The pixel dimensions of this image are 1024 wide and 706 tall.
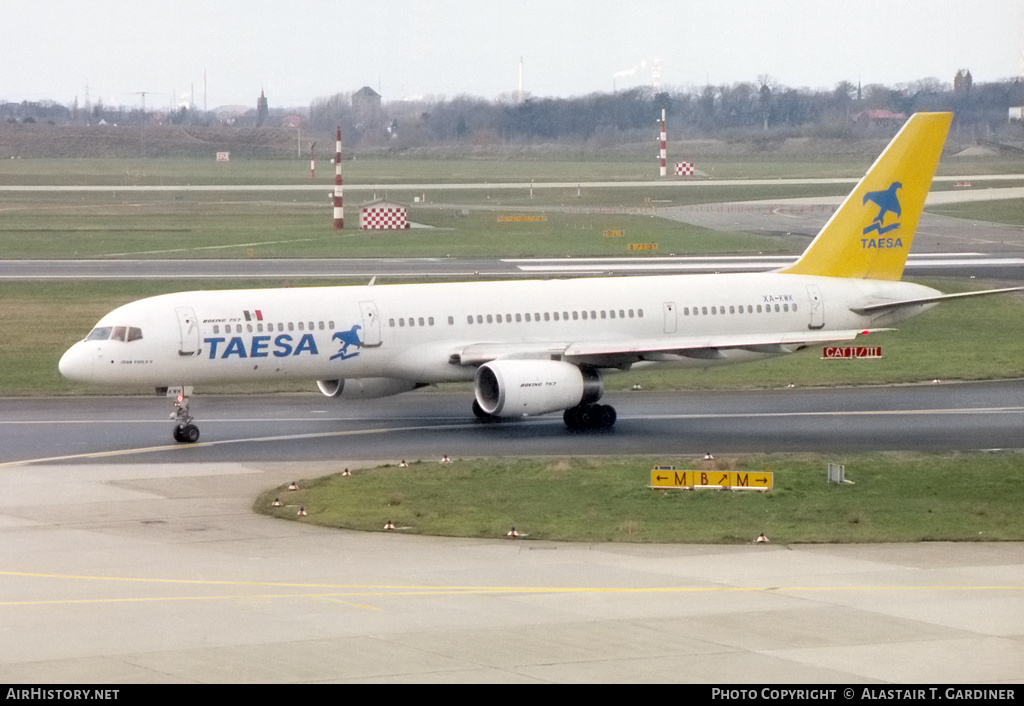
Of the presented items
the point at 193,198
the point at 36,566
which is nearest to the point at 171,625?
the point at 36,566

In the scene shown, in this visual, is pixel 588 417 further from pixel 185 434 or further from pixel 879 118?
pixel 879 118

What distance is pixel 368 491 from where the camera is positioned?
3272 cm

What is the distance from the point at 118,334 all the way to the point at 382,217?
68184mm

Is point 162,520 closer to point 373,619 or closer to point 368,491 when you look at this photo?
point 368,491

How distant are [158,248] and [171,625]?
248 feet

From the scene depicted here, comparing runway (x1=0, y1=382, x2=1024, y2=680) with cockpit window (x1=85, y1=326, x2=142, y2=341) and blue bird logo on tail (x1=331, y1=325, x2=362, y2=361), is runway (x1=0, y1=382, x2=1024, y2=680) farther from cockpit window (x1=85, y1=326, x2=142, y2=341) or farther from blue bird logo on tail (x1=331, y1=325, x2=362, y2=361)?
blue bird logo on tail (x1=331, y1=325, x2=362, y2=361)

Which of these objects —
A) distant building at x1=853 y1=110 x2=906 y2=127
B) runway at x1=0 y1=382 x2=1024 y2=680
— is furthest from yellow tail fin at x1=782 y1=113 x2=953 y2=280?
A: distant building at x1=853 y1=110 x2=906 y2=127

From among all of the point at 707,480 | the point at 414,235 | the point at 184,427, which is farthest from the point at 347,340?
the point at 414,235

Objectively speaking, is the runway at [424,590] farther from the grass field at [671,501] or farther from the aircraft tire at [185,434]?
the grass field at [671,501]

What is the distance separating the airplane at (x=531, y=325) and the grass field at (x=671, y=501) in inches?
229

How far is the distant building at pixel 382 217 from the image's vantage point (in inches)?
4203

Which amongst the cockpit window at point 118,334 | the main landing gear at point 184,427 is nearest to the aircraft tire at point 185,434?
the main landing gear at point 184,427

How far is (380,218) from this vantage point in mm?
107188

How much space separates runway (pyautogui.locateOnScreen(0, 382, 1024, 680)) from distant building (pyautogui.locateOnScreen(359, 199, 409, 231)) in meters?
69.7
